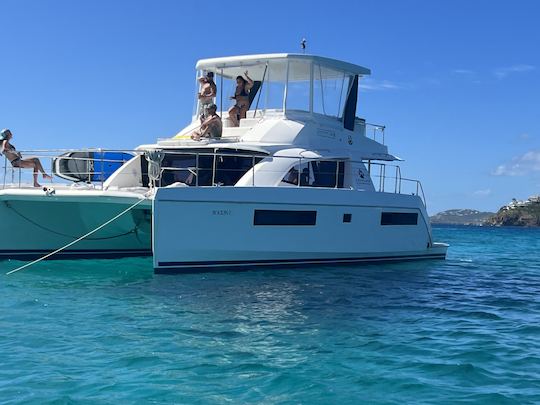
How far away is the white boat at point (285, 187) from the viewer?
11469mm

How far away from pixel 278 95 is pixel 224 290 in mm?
6298

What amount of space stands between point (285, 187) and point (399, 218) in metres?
3.87

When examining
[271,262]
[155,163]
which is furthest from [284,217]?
[155,163]

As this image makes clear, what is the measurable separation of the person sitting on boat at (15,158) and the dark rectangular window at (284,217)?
4653 millimetres

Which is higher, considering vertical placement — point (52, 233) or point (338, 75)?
point (338, 75)

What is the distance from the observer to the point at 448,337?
7266 mm

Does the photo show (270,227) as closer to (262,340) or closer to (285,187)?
(285,187)

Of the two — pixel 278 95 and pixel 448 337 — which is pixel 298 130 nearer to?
pixel 278 95

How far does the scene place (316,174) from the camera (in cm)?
1364

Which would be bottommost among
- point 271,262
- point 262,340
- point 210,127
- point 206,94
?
point 262,340

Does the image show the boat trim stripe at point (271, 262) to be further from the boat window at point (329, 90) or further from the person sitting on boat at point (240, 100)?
the person sitting on boat at point (240, 100)

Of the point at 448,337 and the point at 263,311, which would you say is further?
the point at 263,311

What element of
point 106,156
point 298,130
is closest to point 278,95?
point 298,130

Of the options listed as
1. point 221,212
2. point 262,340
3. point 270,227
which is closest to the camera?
point 262,340
